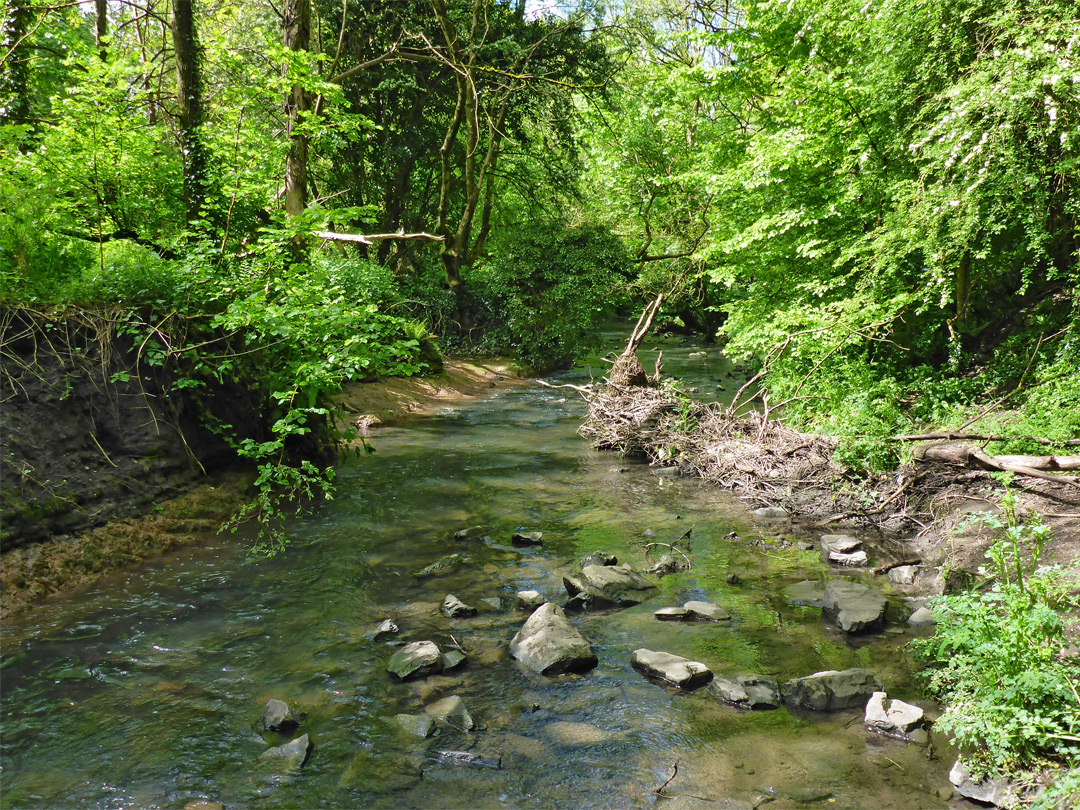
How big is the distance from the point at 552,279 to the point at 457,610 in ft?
50.2

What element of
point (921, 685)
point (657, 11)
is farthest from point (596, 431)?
point (657, 11)

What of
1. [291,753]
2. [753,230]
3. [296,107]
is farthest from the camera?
[753,230]

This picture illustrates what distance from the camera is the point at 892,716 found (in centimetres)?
400

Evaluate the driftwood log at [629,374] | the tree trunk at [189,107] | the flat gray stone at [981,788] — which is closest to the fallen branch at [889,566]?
the flat gray stone at [981,788]

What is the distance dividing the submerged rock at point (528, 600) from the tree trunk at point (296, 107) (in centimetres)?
771

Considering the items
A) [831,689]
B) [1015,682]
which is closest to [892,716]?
[831,689]

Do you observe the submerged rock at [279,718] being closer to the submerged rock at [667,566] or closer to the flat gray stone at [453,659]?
the flat gray stone at [453,659]

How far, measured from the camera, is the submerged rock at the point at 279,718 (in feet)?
13.3

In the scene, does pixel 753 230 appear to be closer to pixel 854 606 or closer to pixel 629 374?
pixel 629 374

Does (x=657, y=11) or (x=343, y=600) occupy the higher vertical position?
(x=657, y=11)

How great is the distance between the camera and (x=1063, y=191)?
24.0 feet

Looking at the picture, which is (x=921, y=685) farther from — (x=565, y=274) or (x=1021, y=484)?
(x=565, y=274)

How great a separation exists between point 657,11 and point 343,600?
83.0ft

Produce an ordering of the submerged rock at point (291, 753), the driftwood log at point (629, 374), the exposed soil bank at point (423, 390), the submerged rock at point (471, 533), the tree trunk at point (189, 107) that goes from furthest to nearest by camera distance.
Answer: the exposed soil bank at point (423, 390) → the driftwood log at point (629, 374) → the tree trunk at point (189, 107) → the submerged rock at point (471, 533) → the submerged rock at point (291, 753)
